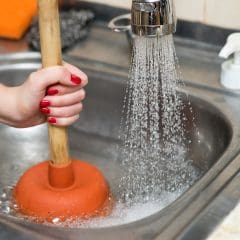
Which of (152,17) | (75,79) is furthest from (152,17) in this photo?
(75,79)

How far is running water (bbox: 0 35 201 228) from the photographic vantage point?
76 cm

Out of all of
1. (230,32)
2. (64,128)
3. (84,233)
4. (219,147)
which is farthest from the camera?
(230,32)

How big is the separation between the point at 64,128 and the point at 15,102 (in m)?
0.06

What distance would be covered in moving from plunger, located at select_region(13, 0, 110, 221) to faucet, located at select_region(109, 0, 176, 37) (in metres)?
0.09

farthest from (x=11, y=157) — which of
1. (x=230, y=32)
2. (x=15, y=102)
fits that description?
(x=230, y=32)

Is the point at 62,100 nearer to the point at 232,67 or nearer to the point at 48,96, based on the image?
the point at 48,96

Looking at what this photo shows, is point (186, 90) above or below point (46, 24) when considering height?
below

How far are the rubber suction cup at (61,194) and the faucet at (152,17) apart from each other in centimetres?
18

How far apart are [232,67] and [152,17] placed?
0.21 meters

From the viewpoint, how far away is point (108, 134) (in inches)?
35.9

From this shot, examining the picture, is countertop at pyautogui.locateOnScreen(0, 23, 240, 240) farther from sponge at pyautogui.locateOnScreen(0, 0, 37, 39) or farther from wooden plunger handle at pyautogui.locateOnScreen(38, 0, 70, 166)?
wooden plunger handle at pyautogui.locateOnScreen(38, 0, 70, 166)

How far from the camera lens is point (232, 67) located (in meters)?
0.81

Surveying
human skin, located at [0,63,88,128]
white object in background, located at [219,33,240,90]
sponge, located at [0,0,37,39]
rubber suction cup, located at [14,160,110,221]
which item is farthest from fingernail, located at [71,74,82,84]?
sponge, located at [0,0,37,39]

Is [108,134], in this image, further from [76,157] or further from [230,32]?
[230,32]
